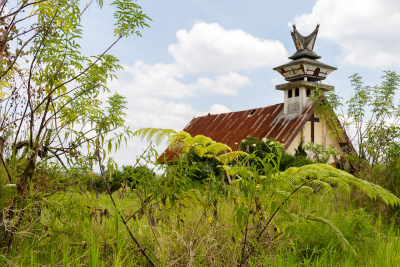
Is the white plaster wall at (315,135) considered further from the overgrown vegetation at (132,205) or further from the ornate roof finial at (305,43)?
the overgrown vegetation at (132,205)

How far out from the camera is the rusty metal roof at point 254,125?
48.6ft

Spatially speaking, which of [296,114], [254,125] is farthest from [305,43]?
[254,125]

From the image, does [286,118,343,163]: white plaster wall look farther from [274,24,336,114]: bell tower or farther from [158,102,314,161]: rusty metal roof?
[274,24,336,114]: bell tower

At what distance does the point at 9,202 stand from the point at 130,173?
136cm

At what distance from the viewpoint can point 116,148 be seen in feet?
11.3

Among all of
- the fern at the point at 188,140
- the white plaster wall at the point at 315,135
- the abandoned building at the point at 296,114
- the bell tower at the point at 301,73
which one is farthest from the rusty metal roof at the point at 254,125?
the fern at the point at 188,140

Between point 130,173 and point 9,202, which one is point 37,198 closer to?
point 9,202

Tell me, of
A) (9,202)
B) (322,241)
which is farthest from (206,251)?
(9,202)

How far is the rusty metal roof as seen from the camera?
1480 centimetres

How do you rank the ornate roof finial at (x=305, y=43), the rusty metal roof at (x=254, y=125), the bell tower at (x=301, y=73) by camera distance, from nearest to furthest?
the rusty metal roof at (x=254, y=125) → the bell tower at (x=301, y=73) → the ornate roof finial at (x=305, y=43)

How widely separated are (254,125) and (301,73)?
321 centimetres

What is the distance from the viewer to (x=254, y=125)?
1684 cm

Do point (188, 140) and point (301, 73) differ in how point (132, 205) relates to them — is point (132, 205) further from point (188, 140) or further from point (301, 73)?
point (301, 73)

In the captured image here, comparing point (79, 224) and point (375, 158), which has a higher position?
point (375, 158)
